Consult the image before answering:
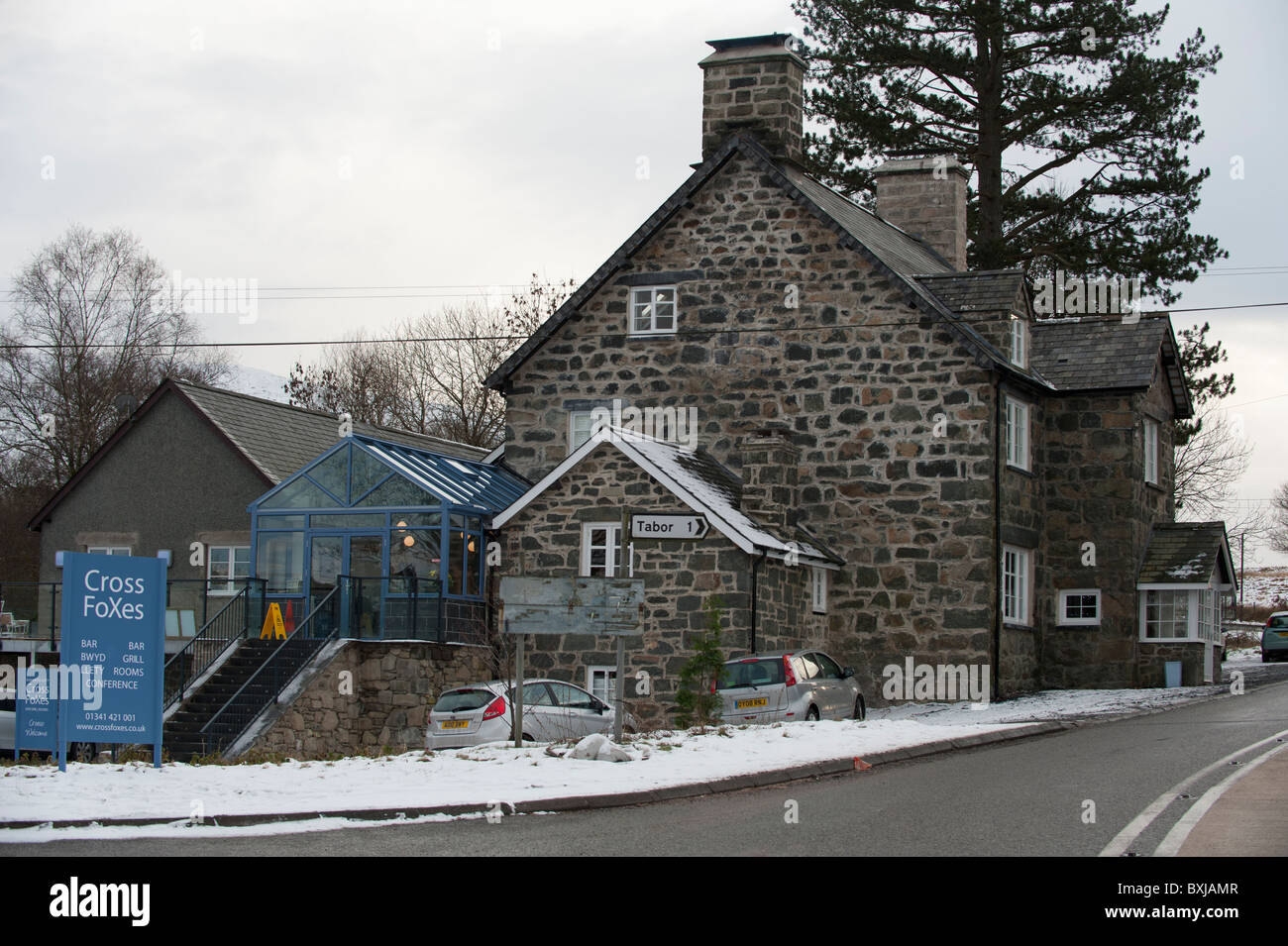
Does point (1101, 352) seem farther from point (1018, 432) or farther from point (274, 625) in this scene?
point (274, 625)

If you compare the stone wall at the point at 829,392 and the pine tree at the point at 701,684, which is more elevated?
the stone wall at the point at 829,392

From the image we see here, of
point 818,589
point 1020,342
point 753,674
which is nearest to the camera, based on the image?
point 753,674

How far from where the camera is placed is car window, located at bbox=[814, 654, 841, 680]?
23.7 meters

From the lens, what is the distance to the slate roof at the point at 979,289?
96.9 ft

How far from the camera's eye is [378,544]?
2836 cm

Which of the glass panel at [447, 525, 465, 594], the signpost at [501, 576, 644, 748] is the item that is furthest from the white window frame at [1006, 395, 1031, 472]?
the signpost at [501, 576, 644, 748]

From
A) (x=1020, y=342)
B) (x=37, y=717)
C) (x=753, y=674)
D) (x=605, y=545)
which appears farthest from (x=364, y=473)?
(x=37, y=717)

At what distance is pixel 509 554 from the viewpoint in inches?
1081

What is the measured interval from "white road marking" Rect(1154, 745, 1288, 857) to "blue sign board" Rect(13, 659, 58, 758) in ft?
33.0

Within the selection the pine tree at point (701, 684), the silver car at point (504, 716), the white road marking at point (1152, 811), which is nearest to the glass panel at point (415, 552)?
the silver car at point (504, 716)

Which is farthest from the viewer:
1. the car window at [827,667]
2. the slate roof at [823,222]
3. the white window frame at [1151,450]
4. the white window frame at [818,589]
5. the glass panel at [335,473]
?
the white window frame at [1151,450]

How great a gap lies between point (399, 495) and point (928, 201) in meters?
15.3

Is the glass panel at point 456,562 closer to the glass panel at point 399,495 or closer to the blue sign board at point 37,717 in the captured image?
the glass panel at point 399,495

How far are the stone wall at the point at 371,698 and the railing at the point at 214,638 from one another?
210cm
